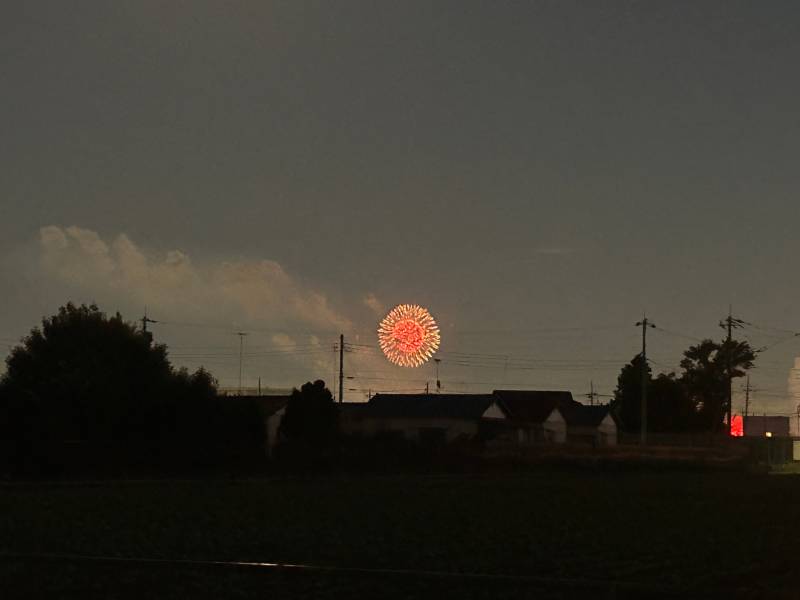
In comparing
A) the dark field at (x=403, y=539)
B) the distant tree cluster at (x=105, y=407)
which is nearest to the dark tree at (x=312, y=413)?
the distant tree cluster at (x=105, y=407)

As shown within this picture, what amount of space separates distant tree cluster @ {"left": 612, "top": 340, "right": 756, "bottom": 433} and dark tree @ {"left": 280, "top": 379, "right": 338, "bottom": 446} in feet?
187

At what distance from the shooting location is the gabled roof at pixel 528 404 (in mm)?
118375

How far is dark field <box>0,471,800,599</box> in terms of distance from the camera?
17625 millimetres

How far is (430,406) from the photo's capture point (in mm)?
113250

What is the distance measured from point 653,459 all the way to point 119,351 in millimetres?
37915

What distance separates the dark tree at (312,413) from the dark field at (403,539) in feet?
107

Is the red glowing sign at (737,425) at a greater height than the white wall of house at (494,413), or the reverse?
the white wall of house at (494,413)

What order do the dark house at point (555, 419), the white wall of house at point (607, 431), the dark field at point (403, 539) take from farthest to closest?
Result: the white wall of house at point (607, 431), the dark house at point (555, 419), the dark field at point (403, 539)

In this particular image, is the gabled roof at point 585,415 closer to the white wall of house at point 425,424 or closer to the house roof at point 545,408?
the house roof at point 545,408

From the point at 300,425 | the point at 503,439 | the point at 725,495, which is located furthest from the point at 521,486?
the point at 503,439

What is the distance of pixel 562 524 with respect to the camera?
30688 millimetres

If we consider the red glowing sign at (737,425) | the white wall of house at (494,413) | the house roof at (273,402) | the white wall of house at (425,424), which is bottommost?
the red glowing sign at (737,425)

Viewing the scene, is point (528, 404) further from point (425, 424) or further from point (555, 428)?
point (425, 424)

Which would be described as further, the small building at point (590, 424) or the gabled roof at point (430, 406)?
the small building at point (590, 424)
